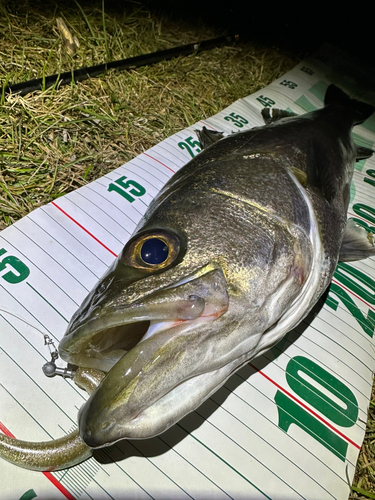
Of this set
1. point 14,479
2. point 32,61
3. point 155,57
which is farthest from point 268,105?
point 14,479

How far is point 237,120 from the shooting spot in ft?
7.78

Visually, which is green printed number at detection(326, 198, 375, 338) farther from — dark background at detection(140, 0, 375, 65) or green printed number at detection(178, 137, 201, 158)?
dark background at detection(140, 0, 375, 65)

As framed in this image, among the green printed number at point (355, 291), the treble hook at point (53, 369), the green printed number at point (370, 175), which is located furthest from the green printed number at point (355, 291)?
the treble hook at point (53, 369)

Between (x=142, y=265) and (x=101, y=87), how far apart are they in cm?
168

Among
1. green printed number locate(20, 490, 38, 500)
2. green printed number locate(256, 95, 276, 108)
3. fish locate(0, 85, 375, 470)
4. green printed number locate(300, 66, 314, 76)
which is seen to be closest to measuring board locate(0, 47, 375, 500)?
green printed number locate(20, 490, 38, 500)

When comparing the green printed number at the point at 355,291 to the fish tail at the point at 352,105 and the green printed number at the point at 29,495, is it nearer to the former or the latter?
the fish tail at the point at 352,105

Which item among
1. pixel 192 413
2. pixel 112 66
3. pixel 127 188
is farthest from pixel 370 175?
pixel 192 413

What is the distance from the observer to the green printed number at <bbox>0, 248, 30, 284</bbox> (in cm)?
130

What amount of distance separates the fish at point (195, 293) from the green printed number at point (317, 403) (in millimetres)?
344

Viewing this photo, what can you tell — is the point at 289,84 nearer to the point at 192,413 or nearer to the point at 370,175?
the point at 370,175

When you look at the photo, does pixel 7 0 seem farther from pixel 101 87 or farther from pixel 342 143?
pixel 342 143

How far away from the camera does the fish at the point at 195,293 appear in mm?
736

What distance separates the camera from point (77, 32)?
2.42m

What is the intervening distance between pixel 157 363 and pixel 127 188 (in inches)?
45.3
